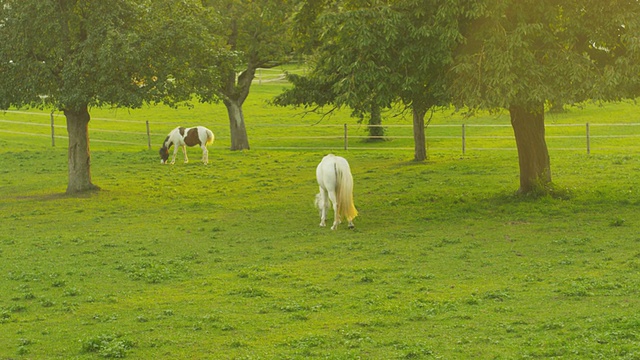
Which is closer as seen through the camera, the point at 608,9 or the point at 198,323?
the point at 198,323

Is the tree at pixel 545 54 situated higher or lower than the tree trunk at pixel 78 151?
higher

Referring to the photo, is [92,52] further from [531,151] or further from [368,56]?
[531,151]

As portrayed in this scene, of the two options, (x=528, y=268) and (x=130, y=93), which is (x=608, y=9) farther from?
(x=130, y=93)

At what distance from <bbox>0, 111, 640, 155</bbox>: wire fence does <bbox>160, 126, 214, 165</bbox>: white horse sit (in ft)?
17.9

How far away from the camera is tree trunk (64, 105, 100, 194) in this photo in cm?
2522

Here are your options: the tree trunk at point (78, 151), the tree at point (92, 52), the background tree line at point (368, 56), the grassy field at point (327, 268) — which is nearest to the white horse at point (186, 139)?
the grassy field at point (327, 268)

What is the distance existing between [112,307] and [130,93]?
36.5 ft

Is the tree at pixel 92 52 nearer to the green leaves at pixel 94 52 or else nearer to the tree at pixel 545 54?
the green leaves at pixel 94 52

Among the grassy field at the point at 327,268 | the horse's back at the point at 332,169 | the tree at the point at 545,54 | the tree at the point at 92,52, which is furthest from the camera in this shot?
the tree at the point at 92,52

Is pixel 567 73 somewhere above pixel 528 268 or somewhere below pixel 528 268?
above

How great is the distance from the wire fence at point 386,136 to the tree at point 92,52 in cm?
1293

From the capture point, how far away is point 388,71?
18.8 m

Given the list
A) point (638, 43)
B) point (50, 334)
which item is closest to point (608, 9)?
point (638, 43)

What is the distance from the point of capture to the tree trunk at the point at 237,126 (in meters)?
38.5
